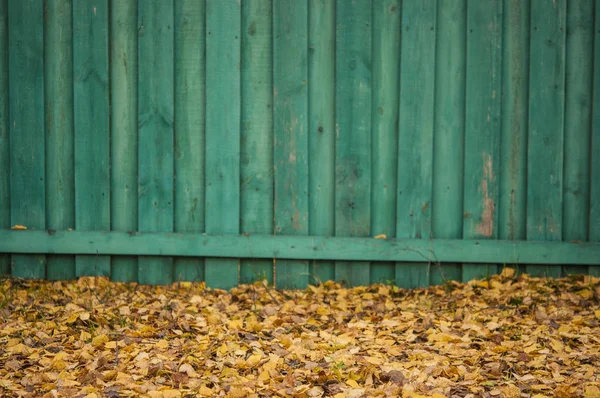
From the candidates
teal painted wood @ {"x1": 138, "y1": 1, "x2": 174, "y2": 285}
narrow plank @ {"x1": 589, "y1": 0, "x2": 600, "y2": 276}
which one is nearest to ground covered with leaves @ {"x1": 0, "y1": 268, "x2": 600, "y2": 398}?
narrow plank @ {"x1": 589, "y1": 0, "x2": 600, "y2": 276}

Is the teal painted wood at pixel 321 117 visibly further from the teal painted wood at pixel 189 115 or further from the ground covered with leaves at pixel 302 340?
the teal painted wood at pixel 189 115

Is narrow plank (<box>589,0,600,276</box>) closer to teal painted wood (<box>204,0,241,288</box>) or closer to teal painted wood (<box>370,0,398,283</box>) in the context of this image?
teal painted wood (<box>370,0,398,283</box>)

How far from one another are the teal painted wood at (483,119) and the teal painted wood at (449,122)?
0.04 m

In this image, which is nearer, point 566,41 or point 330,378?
point 330,378

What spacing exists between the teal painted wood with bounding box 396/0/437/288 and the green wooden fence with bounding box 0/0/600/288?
1cm

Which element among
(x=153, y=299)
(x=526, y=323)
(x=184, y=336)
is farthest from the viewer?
(x=153, y=299)

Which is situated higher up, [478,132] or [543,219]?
[478,132]

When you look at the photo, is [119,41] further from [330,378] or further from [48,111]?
[330,378]

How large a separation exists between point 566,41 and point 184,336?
111 inches

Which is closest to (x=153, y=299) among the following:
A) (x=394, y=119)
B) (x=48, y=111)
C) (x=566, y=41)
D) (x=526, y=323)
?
(x=48, y=111)

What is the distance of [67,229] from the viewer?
13.4 ft

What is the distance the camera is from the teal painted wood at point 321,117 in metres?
3.96

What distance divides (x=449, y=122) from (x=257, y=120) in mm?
1170

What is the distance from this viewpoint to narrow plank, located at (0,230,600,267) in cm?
398
